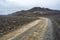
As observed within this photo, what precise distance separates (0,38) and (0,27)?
8090 mm

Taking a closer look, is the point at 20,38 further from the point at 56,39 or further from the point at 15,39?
the point at 56,39

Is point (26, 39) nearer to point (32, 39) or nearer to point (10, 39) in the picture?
point (32, 39)

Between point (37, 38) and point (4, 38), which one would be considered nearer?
point (4, 38)

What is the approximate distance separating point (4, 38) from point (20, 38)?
6.21ft

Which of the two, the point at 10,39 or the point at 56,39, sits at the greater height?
the point at 10,39

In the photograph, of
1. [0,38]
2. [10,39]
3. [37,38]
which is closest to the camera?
[10,39]

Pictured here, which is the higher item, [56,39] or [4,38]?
[4,38]

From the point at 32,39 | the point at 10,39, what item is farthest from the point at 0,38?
the point at 32,39

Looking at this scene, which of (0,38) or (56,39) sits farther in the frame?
(56,39)

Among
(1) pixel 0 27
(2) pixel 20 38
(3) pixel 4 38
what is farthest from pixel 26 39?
(1) pixel 0 27

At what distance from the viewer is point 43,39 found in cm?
2503

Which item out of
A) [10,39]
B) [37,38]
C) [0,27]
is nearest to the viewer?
[10,39]

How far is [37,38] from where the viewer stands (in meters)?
24.8

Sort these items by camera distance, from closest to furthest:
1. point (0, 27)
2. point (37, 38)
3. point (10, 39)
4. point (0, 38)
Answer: point (10, 39) < point (0, 38) < point (37, 38) < point (0, 27)
